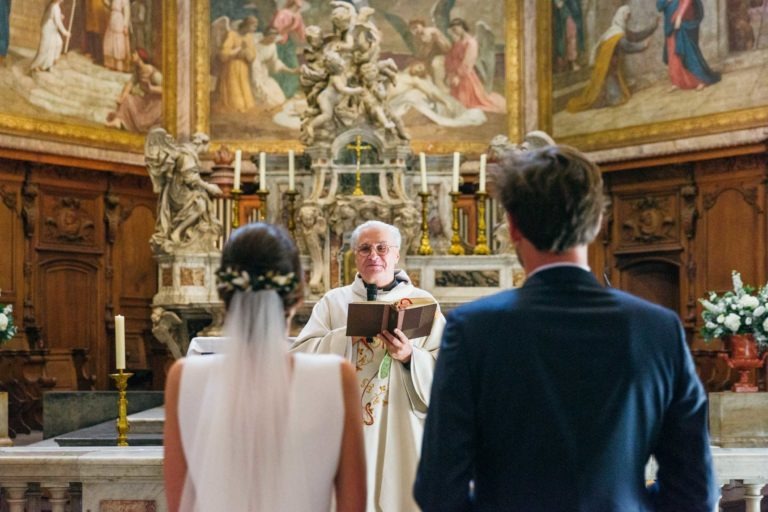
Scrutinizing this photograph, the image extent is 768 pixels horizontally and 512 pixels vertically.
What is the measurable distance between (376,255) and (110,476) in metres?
1.49

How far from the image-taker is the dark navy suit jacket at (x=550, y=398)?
7.38 feet

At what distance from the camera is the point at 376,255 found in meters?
4.91

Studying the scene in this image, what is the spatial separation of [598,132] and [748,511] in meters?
9.87

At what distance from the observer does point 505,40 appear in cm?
1505

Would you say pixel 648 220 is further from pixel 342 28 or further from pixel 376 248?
pixel 376 248

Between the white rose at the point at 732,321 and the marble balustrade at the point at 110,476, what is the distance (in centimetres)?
252

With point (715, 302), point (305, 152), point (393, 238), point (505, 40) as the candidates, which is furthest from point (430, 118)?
point (393, 238)

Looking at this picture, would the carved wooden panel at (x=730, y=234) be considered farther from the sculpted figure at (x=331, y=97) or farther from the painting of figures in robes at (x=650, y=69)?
the sculpted figure at (x=331, y=97)

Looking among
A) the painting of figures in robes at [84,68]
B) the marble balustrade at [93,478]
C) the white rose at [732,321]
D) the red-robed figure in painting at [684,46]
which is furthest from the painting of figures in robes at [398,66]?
the marble balustrade at [93,478]

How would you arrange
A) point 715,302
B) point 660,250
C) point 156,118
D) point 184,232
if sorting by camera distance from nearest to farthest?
point 715,302 < point 184,232 < point 660,250 < point 156,118

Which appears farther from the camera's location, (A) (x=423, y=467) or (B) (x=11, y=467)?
(B) (x=11, y=467)

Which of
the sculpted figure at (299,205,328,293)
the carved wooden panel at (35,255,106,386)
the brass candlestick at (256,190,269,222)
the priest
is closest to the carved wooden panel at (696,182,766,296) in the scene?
the sculpted figure at (299,205,328,293)

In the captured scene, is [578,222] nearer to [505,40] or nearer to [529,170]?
[529,170]

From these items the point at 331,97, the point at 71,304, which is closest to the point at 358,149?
the point at 331,97
